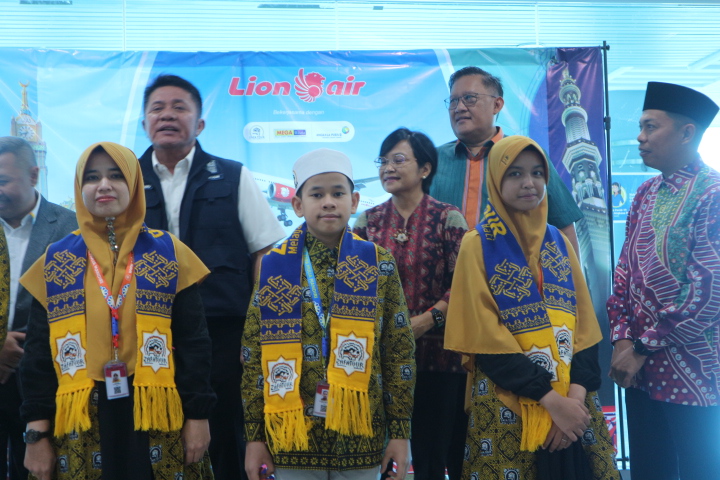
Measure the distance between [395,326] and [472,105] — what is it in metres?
1.30

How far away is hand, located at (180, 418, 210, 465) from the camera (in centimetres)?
208

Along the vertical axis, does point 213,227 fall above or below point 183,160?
below

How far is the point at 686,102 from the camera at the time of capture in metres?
2.65

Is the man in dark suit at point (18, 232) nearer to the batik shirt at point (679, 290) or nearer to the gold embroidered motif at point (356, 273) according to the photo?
the gold embroidered motif at point (356, 273)

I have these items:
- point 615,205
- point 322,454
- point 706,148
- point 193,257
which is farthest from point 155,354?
point 706,148

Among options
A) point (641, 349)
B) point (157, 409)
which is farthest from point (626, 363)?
point (157, 409)

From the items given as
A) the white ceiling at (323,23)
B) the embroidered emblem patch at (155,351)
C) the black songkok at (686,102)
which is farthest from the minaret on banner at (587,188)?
the embroidered emblem patch at (155,351)

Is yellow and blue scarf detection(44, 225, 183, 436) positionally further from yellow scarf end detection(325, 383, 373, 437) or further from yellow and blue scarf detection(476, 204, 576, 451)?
yellow and blue scarf detection(476, 204, 576, 451)

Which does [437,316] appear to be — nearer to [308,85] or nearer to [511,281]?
[511,281]

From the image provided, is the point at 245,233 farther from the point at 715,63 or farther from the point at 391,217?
the point at 715,63

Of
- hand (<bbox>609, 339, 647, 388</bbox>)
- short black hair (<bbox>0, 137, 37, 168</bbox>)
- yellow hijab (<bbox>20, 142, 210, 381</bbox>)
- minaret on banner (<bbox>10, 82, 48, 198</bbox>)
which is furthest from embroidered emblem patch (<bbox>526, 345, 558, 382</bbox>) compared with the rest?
minaret on banner (<bbox>10, 82, 48, 198</bbox>)

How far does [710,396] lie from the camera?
2.42 meters

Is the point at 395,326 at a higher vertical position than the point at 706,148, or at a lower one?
lower

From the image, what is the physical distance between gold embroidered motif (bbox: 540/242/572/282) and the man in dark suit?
6.53ft
